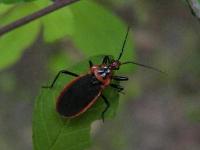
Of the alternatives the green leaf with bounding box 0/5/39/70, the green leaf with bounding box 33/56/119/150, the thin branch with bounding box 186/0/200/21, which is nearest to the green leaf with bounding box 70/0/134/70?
the green leaf with bounding box 0/5/39/70

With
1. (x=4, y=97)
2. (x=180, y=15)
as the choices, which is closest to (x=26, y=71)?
(x=4, y=97)

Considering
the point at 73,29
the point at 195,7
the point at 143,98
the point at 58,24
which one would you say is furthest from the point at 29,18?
the point at 143,98

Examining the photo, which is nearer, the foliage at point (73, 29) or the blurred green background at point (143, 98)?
the foliage at point (73, 29)

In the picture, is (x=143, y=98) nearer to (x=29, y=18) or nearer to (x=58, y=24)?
(x=58, y=24)

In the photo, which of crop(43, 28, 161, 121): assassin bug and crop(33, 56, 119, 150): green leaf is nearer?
crop(33, 56, 119, 150): green leaf

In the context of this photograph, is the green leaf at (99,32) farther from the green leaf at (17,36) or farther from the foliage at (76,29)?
the green leaf at (17,36)

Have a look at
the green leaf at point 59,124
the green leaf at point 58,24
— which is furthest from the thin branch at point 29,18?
the green leaf at point 58,24

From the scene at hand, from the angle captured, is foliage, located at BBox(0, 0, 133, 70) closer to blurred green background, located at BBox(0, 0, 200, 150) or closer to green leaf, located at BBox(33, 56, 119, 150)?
green leaf, located at BBox(33, 56, 119, 150)

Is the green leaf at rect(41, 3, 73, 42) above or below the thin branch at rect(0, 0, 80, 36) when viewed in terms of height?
below
